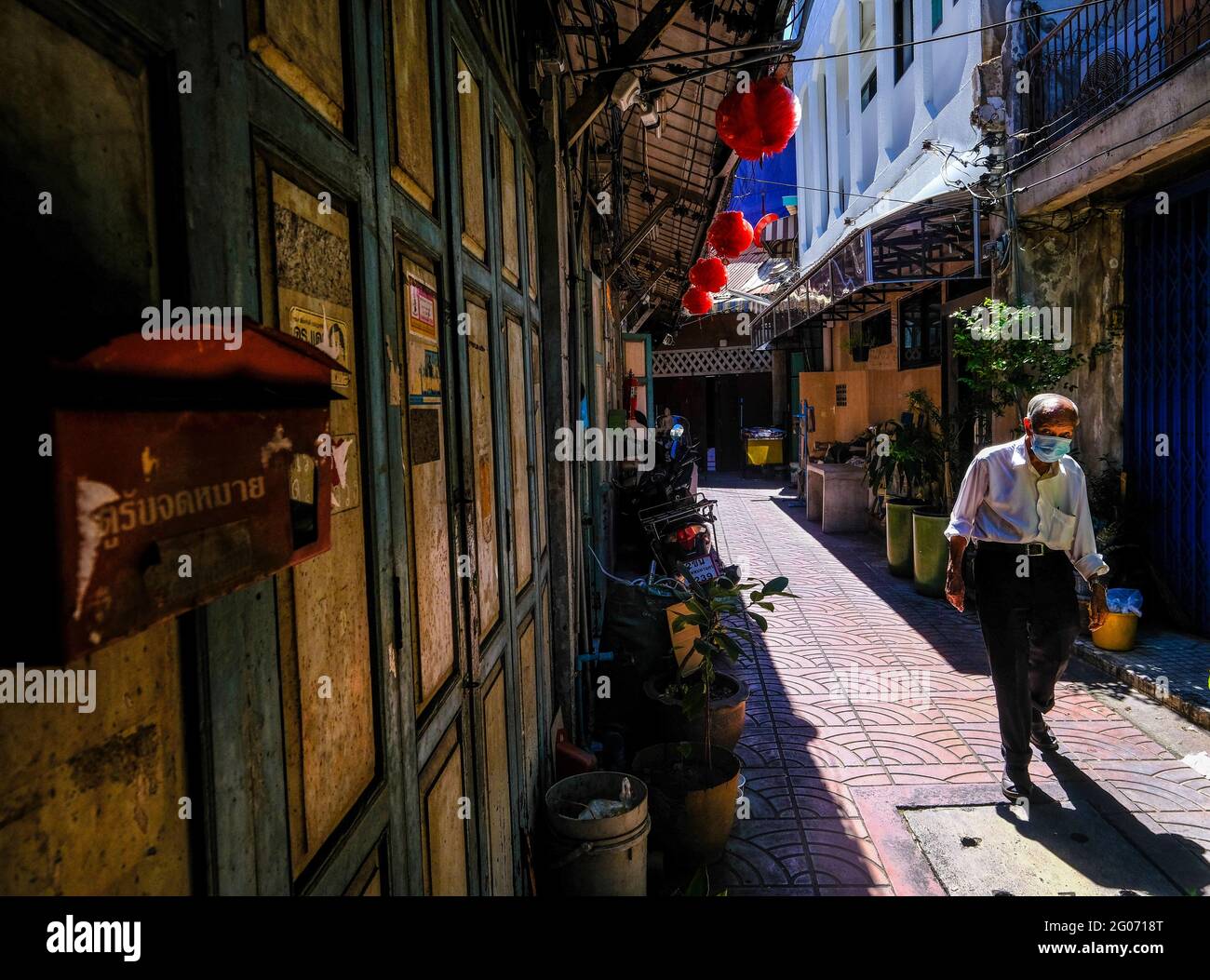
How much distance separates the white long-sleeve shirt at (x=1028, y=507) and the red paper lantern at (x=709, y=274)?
6.01 meters

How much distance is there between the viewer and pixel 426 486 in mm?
2330

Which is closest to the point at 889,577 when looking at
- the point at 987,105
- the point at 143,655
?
the point at 987,105

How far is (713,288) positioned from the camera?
35.1 ft

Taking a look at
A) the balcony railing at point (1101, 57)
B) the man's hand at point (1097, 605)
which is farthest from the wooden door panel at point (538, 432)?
the balcony railing at point (1101, 57)

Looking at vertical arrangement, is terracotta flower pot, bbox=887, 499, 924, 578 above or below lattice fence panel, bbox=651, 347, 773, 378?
below

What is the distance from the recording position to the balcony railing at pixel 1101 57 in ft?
21.0

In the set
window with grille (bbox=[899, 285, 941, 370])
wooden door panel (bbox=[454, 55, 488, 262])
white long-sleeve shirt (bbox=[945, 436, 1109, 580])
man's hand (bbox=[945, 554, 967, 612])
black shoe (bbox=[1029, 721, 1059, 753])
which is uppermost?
window with grille (bbox=[899, 285, 941, 370])

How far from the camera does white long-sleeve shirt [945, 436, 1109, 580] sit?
15.4 ft

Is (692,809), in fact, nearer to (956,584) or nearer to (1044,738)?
(956,584)

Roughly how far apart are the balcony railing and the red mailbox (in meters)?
7.36

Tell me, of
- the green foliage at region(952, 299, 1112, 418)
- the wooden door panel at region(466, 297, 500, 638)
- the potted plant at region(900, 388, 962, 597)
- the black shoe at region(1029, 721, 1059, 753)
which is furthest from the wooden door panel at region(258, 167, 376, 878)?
the potted plant at region(900, 388, 962, 597)

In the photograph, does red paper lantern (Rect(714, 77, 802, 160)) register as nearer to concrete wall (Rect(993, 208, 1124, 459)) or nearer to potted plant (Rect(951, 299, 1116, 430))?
potted plant (Rect(951, 299, 1116, 430))

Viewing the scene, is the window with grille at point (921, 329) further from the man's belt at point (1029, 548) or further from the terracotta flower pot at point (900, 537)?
the man's belt at point (1029, 548)
